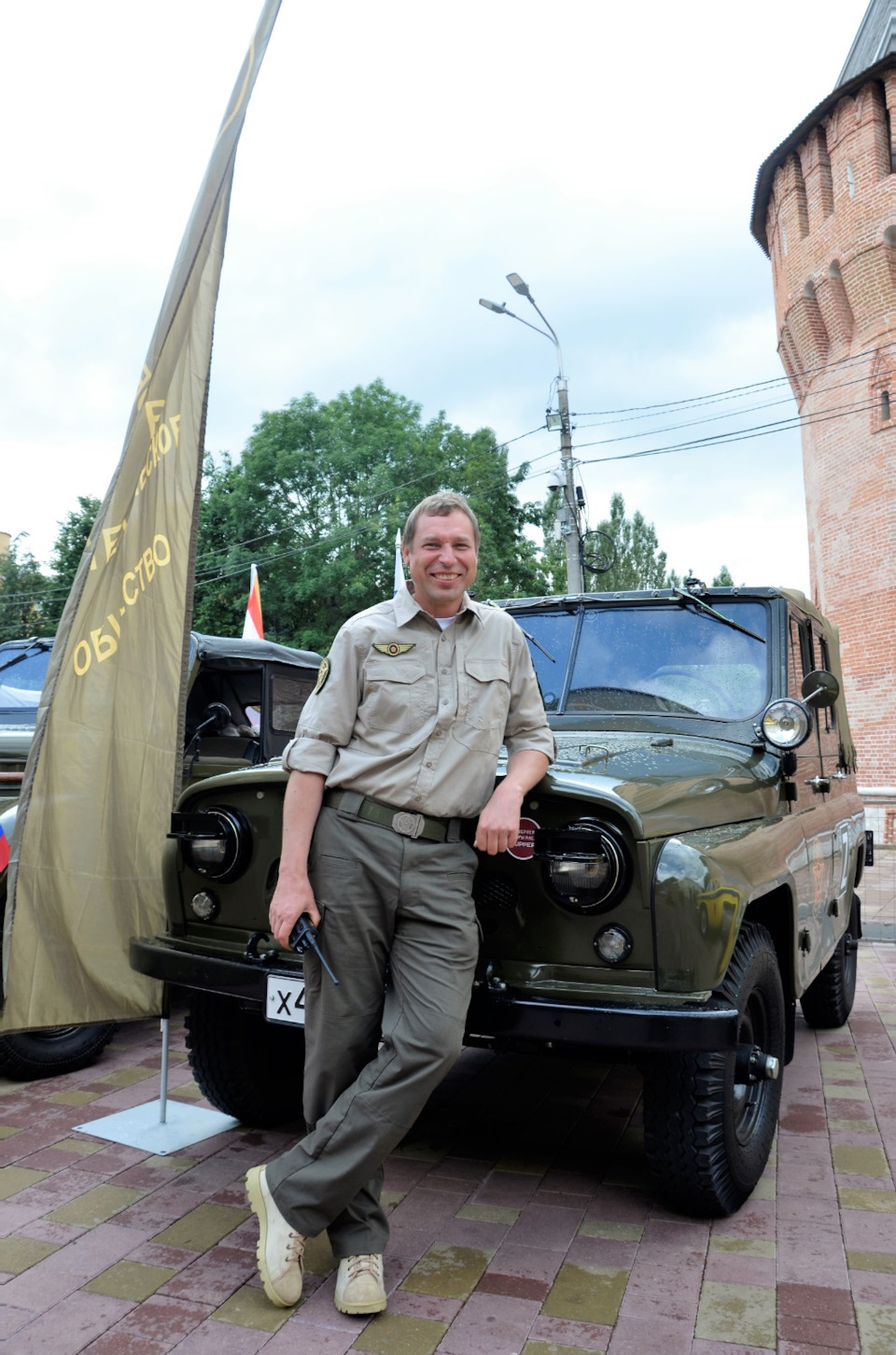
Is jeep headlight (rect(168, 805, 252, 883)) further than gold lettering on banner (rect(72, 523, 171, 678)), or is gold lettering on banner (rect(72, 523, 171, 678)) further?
gold lettering on banner (rect(72, 523, 171, 678))

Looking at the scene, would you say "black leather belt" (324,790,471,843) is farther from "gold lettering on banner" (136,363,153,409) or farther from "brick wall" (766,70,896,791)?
"brick wall" (766,70,896,791)

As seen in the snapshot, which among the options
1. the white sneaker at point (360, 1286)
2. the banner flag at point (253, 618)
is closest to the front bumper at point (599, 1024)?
the white sneaker at point (360, 1286)

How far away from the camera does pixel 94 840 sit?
12.2 feet

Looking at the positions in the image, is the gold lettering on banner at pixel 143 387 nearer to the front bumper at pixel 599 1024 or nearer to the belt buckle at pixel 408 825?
the belt buckle at pixel 408 825

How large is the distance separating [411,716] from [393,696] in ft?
0.24

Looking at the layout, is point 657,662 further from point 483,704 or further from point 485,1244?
point 485,1244

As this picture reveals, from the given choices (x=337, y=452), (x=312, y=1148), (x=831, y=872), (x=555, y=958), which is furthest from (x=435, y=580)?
(x=337, y=452)

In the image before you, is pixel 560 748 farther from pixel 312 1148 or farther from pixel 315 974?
pixel 312 1148

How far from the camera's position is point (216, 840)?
3420mm

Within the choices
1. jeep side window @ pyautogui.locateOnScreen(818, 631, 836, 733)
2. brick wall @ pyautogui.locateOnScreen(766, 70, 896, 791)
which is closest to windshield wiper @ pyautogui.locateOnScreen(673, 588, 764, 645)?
jeep side window @ pyautogui.locateOnScreen(818, 631, 836, 733)

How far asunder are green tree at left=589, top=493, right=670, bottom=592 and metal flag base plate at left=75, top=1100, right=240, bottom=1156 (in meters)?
42.1

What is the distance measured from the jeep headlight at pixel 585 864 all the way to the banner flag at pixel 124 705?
166cm

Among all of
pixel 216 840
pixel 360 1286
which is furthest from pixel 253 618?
pixel 360 1286

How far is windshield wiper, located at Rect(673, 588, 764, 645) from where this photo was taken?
14.2 ft
